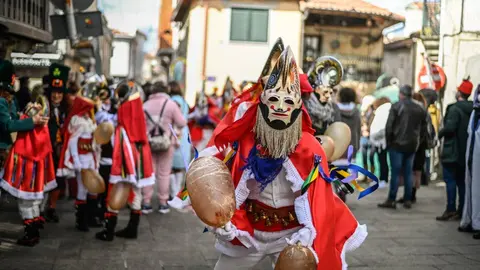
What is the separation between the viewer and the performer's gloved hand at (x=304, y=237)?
4.41 metres

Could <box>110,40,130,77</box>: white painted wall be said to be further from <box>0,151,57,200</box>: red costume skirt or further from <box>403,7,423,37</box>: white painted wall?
<box>0,151,57,200</box>: red costume skirt

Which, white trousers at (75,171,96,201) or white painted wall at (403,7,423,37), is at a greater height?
white painted wall at (403,7,423,37)

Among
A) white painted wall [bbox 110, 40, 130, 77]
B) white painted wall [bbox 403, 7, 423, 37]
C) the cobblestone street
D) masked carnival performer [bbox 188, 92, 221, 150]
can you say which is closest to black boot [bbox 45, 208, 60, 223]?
the cobblestone street

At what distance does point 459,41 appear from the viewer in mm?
12539

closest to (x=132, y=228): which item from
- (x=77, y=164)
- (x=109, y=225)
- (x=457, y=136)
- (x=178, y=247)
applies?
Answer: (x=109, y=225)

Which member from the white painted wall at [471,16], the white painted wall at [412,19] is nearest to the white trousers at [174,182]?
the white painted wall at [471,16]

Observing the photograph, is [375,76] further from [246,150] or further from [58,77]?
[246,150]

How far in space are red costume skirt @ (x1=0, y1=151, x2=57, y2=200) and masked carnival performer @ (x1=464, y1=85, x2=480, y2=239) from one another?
17.2 ft

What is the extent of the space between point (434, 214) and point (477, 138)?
2.42 m

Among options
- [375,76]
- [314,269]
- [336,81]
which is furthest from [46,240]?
[375,76]

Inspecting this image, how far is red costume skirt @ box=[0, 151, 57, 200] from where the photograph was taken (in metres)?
7.36

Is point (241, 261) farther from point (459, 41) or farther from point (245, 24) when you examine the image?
point (245, 24)

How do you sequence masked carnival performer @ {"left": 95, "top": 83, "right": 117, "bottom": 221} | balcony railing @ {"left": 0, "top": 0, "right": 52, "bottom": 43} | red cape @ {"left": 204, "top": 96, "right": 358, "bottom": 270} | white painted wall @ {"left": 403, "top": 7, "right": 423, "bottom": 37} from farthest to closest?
white painted wall @ {"left": 403, "top": 7, "right": 423, "bottom": 37} < masked carnival performer @ {"left": 95, "top": 83, "right": 117, "bottom": 221} < balcony railing @ {"left": 0, "top": 0, "right": 52, "bottom": 43} < red cape @ {"left": 204, "top": 96, "right": 358, "bottom": 270}

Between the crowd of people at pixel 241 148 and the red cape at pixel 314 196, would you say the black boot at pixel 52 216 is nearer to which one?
the crowd of people at pixel 241 148
